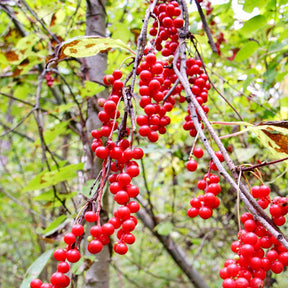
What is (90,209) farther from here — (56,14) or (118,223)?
(56,14)

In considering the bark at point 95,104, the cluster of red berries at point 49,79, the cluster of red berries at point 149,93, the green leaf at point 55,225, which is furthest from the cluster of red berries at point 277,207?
the cluster of red berries at point 49,79

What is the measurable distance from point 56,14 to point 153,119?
4.68 feet

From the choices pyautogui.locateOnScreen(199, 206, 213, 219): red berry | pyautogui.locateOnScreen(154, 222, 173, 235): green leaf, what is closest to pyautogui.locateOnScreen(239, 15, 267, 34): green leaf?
pyautogui.locateOnScreen(199, 206, 213, 219): red berry

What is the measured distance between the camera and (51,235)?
3.83ft

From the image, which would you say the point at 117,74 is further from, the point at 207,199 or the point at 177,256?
the point at 177,256

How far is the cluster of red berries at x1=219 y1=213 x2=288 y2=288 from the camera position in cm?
46

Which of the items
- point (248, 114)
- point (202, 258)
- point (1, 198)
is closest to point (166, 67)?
point (248, 114)

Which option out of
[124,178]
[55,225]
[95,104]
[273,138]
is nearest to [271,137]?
[273,138]

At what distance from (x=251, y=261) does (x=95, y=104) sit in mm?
930

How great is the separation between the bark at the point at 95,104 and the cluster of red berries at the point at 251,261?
2.26 ft

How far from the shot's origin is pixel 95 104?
48.3 inches

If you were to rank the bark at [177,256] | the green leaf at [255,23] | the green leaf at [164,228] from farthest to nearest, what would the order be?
the bark at [177,256], the green leaf at [164,228], the green leaf at [255,23]

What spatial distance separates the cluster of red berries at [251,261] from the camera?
464 millimetres

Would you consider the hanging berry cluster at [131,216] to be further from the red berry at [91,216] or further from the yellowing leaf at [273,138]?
the yellowing leaf at [273,138]
